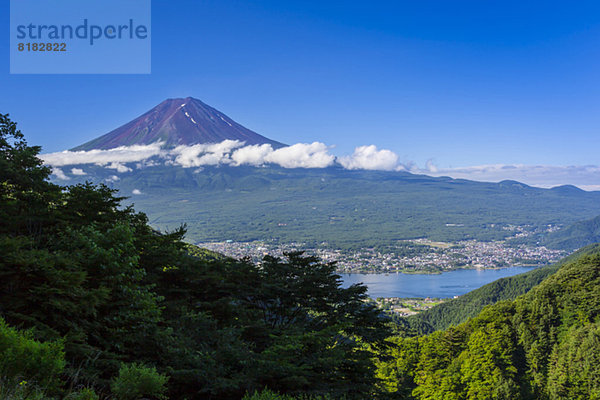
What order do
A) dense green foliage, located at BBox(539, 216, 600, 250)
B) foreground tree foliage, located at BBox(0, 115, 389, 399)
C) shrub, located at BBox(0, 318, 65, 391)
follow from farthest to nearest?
dense green foliage, located at BBox(539, 216, 600, 250) < foreground tree foliage, located at BBox(0, 115, 389, 399) < shrub, located at BBox(0, 318, 65, 391)

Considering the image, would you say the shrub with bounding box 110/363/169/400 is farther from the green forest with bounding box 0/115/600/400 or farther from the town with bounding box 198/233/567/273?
the town with bounding box 198/233/567/273

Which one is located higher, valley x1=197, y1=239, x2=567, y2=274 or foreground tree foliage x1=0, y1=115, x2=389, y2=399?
foreground tree foliage x1=0, y1=115, x2=389, y2=399

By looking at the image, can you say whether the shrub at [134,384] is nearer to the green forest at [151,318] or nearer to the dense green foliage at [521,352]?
the green forest at [151,318]

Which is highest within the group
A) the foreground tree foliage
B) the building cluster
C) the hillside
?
the foreground tree foliage

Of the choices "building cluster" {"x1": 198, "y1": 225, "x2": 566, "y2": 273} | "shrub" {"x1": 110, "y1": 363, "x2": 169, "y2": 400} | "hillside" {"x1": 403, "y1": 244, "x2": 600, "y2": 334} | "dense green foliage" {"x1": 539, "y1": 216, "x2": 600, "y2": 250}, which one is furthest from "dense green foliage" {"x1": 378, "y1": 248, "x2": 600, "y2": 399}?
"dense green foliage" {"x1": 539, "y1": 216, "x2": 600, "y2": 250}

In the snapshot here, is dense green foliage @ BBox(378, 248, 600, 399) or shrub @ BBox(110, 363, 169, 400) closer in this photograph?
shrub @ BBox(110, 363, 169, 400)

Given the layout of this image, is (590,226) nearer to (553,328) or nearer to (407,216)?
(407,216)
